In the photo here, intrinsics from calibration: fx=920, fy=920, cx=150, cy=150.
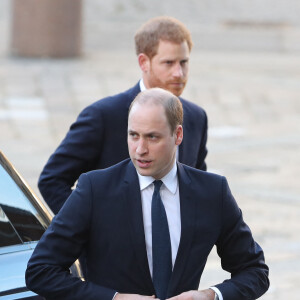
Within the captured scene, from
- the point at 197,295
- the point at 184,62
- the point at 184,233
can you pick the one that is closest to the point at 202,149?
the point at 184,62

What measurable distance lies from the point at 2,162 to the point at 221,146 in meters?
8.70

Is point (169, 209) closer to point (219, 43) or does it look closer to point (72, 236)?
point (72, 236)

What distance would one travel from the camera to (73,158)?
466 cm

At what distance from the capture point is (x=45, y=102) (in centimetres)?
1488

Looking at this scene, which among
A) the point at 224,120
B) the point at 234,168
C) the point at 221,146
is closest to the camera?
the point at 234,168

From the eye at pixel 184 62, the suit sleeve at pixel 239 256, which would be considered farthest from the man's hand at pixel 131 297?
the eye at pixel 184 62

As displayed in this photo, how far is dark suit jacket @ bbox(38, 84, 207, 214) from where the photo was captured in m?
4.65

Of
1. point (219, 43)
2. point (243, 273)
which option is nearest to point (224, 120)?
point (219, 43)

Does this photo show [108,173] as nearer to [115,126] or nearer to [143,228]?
[143,228]

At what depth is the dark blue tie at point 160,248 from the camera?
130 inches

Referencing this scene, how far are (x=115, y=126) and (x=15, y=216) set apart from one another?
101cm

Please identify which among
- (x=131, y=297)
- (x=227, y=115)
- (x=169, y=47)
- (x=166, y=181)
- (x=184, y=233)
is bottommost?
(x=227, y=115)

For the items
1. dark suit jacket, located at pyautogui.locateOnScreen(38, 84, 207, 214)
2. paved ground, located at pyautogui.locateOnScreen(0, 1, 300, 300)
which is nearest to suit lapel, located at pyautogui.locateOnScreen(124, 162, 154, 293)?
dark suit jacket, located at pyautogui.locateOnScreen(38, 84, 207, 214)

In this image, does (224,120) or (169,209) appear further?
(224,120)
